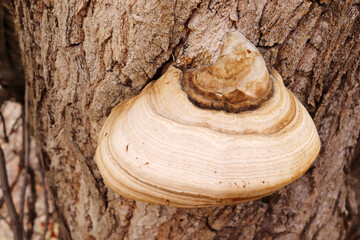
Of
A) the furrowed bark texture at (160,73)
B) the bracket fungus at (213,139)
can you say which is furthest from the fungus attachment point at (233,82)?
the furrowed bark texture at (160,73)

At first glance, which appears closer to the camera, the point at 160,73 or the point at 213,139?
the point at 213,139

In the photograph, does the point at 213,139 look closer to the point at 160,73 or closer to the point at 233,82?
the point at 233,82

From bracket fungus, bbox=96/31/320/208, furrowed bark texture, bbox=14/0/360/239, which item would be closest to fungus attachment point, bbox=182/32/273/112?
bracket fungus, bbox=96/31/320/208

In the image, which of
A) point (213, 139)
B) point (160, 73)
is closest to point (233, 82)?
point (213, 139)

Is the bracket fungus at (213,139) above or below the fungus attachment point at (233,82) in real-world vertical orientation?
below

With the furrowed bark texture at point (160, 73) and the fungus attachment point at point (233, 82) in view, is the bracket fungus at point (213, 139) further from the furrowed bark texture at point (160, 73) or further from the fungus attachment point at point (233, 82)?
the furrowed bark texture at point (160, 73)

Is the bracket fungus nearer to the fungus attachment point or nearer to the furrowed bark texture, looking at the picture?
the fungus attachment point

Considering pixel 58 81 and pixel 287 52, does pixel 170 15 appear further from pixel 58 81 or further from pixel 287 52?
pixel 58 81
